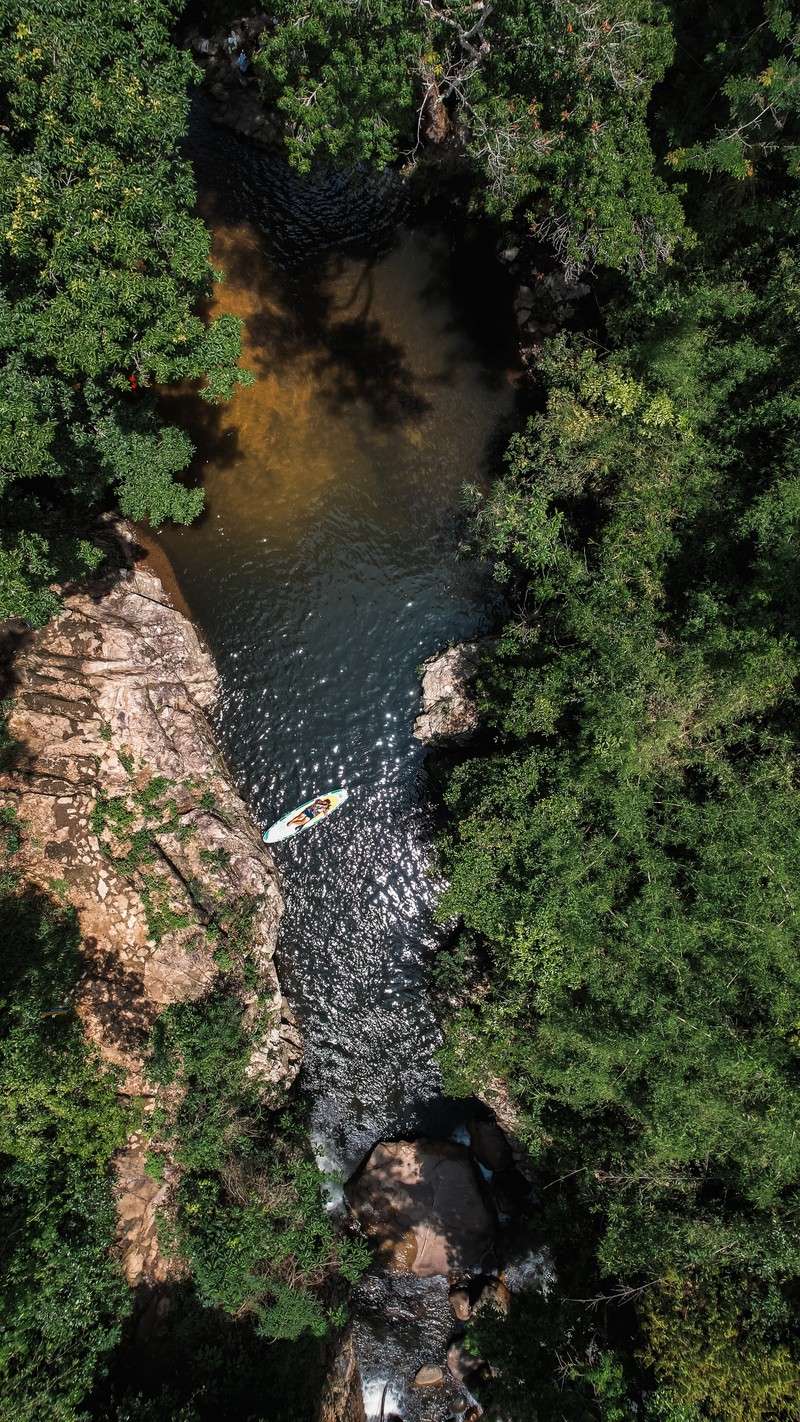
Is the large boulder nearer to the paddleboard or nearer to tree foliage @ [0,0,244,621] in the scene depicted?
the paddleboard

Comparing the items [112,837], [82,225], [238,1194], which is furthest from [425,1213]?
[82,225]

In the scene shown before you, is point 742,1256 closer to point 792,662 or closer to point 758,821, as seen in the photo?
point 758,821

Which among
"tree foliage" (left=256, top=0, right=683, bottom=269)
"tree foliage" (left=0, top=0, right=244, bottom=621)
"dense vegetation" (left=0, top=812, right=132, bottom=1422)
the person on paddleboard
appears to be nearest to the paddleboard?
the person on paddleboard

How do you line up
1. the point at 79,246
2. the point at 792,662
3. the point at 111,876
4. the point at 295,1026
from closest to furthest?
the point at 79,246 < the point at 792,662 < the point at 111,876 < the point at 295,1026

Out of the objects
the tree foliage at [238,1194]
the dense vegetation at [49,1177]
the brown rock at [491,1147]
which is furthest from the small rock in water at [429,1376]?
the dense vegetation at [49,1177]

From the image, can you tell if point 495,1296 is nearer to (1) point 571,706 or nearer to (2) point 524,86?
(1) point 571,706

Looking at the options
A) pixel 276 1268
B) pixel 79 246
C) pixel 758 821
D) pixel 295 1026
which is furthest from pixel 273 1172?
pixel 79 246
